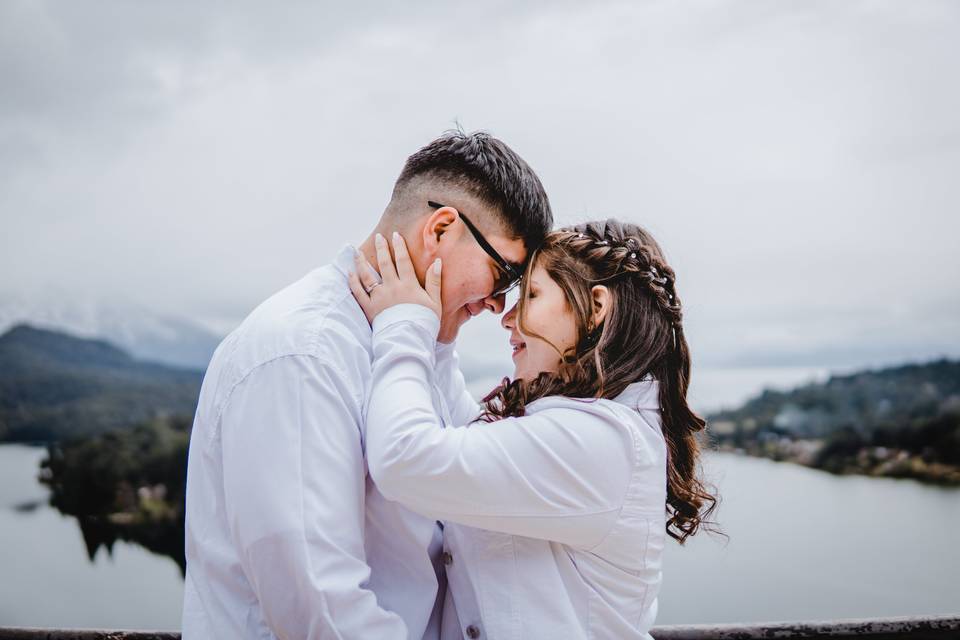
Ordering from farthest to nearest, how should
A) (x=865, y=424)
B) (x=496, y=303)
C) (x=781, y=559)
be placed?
(x=865, y=424) < (x=781, y=559) < (x=496, y=303)

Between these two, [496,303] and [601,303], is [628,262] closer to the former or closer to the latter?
[601,303]

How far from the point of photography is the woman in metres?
1.26

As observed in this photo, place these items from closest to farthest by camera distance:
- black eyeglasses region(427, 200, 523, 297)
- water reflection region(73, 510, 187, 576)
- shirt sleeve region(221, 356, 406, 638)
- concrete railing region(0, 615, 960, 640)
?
shirt sleeve region(221, 356, 406, 638) < black eyeglasses region(427, 200, 523, 297) < concrete railing region(0, 615, 960, 640) < water reflection region(73, 510, 187, 576)

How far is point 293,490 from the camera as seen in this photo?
122cm

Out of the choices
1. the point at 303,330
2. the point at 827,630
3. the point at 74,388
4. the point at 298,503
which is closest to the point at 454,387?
the point at 303,330

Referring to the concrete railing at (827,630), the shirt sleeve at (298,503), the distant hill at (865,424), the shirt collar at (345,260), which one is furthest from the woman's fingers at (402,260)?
the distant hill at (865,424)

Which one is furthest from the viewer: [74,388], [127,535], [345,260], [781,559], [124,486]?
[74,388]

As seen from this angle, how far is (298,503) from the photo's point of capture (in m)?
1.21

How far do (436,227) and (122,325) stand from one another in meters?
7.26

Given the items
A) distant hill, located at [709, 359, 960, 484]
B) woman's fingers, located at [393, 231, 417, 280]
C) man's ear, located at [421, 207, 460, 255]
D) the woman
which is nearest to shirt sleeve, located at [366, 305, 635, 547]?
the woman

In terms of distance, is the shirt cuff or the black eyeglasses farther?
the black eyeglasses

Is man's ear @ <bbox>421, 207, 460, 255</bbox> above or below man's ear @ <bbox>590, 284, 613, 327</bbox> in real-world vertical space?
above

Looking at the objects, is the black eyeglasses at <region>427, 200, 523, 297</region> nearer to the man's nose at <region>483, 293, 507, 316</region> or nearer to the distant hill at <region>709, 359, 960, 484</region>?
the man's nose at <region>483, 293, 507, 316</region>

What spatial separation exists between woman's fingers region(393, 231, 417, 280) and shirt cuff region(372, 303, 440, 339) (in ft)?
0.33
